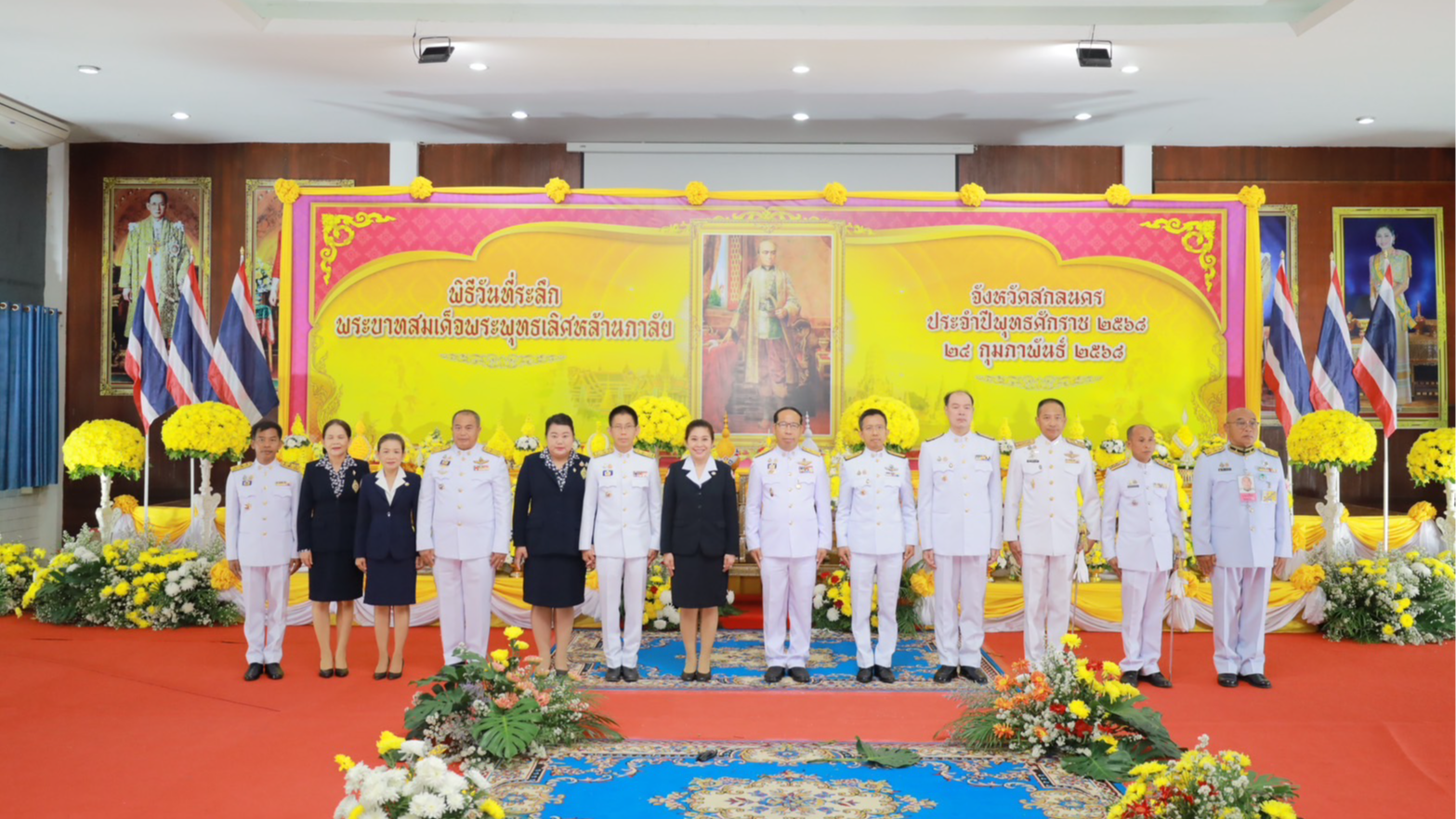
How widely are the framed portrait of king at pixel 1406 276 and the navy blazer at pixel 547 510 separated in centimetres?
814

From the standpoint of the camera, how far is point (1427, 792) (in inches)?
175

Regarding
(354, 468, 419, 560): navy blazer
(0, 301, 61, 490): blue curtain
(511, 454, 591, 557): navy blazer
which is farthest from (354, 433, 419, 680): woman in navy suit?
(0, 301, 61, 490): blue curtain

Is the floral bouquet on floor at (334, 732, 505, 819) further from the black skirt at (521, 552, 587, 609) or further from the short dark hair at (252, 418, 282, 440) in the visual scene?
the short dark hair at (252, 418, 282, 440)

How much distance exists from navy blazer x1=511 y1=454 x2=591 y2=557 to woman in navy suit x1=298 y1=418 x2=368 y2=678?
94cm

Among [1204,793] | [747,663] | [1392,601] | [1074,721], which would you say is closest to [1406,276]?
[1392,601]

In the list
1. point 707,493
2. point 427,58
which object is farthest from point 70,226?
point 707,493

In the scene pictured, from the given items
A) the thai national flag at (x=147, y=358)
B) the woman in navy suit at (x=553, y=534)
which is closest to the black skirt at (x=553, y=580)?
the woman in navy suit at (x=553, y=534)

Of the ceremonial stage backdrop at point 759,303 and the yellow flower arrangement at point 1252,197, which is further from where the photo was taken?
the ceremonial stage backdrop at point 759,303

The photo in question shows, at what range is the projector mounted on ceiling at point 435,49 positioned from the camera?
294 inches

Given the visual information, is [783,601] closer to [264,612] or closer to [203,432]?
[264,612]

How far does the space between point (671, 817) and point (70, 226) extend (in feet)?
31.3

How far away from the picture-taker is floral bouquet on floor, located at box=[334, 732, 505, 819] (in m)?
3.06

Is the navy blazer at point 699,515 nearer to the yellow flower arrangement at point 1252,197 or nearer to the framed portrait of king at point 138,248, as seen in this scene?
the yellow flower arrangement at point 1252,197

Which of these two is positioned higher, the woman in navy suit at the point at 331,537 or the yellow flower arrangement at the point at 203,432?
the yellow flower arrangement at the point at 203,432
